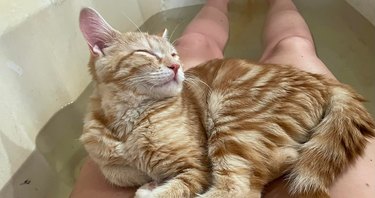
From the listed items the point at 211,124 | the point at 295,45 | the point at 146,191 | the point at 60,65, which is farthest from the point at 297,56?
the point at 60,65

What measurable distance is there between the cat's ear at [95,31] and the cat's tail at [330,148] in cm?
53

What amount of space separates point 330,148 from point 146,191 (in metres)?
0.41

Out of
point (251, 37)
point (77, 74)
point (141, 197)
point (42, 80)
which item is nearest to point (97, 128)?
point (141, 197)

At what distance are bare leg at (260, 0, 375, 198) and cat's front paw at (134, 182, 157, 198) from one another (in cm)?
26

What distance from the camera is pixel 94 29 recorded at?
1147mm

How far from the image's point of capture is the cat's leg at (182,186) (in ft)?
3.35

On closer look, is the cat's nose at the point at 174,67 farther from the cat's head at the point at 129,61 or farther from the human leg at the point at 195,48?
the human leg at the point at 195,48

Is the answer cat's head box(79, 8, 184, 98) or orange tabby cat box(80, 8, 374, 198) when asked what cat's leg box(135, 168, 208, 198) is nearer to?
orange tabby cat box(80, 8, 374, 198)

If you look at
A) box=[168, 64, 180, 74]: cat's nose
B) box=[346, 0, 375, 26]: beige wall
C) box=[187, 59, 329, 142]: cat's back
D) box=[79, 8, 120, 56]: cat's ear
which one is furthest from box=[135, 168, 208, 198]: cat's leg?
box=[346, 0, 375, 26]: beige wall

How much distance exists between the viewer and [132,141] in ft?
3.61

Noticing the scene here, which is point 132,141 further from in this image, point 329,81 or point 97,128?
point 329,81

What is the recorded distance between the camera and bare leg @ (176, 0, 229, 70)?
1.70 metres

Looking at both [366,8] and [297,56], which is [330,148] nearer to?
[297,56]

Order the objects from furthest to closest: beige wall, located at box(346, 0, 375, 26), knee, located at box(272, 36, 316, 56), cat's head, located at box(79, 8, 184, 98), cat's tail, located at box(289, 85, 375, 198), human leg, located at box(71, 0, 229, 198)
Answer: beige wall, located at box(346, 0, 375, 26), knee, located at box(272, 36, 316, 56), human leg, located at box(71, 0, 229, 198), cat's head, located at box(79, 8, 184, 98), cat's tail, located at box(289, 85, 375, 198)
